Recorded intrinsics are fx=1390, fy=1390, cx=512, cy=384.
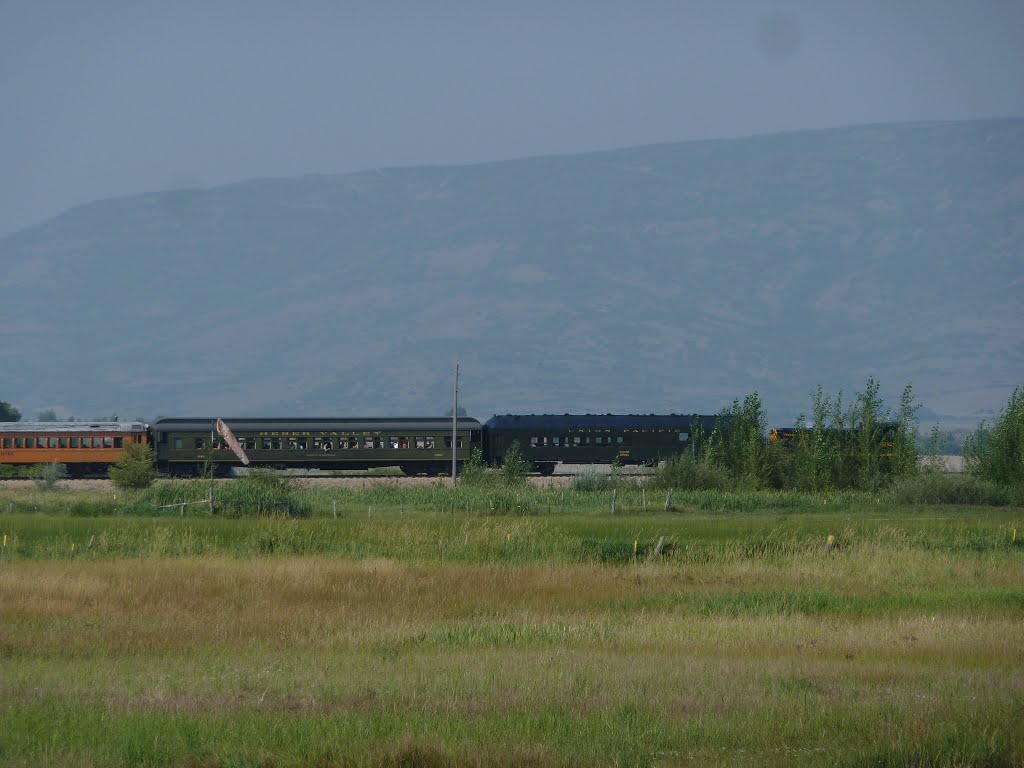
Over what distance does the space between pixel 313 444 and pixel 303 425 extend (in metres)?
1.43

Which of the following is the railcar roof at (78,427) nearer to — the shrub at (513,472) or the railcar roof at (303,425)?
the railcar roof at (303,425)

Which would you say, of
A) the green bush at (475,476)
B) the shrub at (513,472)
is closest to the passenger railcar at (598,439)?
the shrub at (513,472)

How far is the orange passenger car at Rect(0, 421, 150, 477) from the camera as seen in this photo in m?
73.8

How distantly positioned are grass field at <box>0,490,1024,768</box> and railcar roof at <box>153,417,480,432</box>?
104 ft

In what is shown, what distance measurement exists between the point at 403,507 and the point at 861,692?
34216 mm

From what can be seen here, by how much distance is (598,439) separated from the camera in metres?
77.8

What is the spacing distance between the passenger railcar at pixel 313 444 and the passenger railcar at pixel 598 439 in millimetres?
3442

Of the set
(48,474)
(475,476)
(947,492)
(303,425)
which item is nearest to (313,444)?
(303,425)

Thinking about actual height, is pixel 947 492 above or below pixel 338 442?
below

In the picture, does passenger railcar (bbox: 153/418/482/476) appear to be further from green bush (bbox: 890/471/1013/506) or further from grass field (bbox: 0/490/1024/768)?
grass field (bbox: 0/490/1024/768)

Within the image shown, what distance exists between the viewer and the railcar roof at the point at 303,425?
239 feet

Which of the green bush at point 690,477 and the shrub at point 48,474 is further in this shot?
the shrub at point 48,474

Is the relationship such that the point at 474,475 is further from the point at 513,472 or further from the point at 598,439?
the point at 598,439

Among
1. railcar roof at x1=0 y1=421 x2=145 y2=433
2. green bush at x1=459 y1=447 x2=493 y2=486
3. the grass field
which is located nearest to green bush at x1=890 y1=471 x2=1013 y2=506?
the grass field
